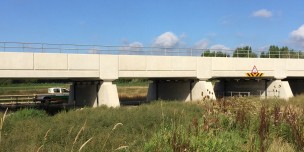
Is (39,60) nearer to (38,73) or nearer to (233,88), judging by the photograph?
(38,73)

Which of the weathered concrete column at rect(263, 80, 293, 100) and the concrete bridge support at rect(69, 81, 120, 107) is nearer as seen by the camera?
the concrete bridge support at rect(69, 81, 120, 107)

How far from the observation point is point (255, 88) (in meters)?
48.5

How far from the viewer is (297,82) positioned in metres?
56.8

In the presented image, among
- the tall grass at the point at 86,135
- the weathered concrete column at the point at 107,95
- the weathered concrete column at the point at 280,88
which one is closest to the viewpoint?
the tall grass at the point at 86,135

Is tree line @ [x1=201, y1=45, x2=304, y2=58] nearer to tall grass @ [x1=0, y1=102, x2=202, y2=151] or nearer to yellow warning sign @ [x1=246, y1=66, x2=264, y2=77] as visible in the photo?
yellow warning sign @ [x1=246, y1=66, x2=264, y2=77]

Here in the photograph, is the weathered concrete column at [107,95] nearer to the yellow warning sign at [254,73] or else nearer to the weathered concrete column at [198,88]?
the weathered concrete column at [198,88]

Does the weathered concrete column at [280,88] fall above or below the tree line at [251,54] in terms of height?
below

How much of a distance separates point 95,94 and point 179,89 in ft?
36.4

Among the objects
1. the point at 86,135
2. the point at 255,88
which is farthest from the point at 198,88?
the point at 86,135

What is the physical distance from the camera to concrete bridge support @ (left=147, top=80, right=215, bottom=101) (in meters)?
39.7

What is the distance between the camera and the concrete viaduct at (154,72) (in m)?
30.2

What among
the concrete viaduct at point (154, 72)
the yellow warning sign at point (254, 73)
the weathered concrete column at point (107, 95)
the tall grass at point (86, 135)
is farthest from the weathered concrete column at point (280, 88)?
the tall grass at point (86, 135)

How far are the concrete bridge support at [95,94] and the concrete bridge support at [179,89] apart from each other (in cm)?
922

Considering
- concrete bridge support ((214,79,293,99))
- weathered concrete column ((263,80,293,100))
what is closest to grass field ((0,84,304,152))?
concrete bridge support ((214,79,293,99))
